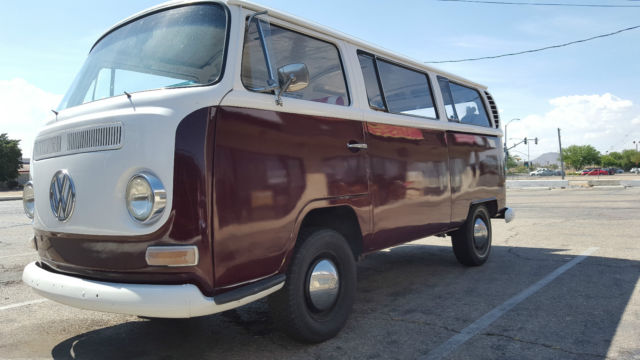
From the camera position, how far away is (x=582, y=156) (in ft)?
369

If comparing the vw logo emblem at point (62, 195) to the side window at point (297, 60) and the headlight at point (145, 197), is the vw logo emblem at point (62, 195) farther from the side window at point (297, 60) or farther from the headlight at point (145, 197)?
the side window at point (297, 60)

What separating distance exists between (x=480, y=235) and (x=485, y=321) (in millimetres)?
2470

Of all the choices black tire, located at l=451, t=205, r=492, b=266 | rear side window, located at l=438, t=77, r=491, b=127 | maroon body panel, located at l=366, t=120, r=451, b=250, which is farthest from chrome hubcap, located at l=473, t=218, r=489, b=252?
rear side window, located at l=438, t=77, r=491, b=127

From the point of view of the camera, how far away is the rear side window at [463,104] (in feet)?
18.6

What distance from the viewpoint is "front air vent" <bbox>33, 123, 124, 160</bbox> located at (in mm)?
2771

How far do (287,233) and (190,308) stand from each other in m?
0.84

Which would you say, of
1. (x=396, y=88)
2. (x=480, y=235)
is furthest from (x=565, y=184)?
(x=396, y=88)

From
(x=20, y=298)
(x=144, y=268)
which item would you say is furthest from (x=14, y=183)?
(x=144, y=268)

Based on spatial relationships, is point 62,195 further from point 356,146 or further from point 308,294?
point 356,146

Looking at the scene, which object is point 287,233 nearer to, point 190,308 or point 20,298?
point 190,308

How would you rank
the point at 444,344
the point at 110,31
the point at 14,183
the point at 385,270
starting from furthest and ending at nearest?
the point at 14,183, the point at 385,270, the point at 110,31, the point at 444,344

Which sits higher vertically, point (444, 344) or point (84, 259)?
point (84, 259)

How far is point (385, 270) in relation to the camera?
6051 millimetres

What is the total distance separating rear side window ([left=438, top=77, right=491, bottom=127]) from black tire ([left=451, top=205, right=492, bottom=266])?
1193 mm
